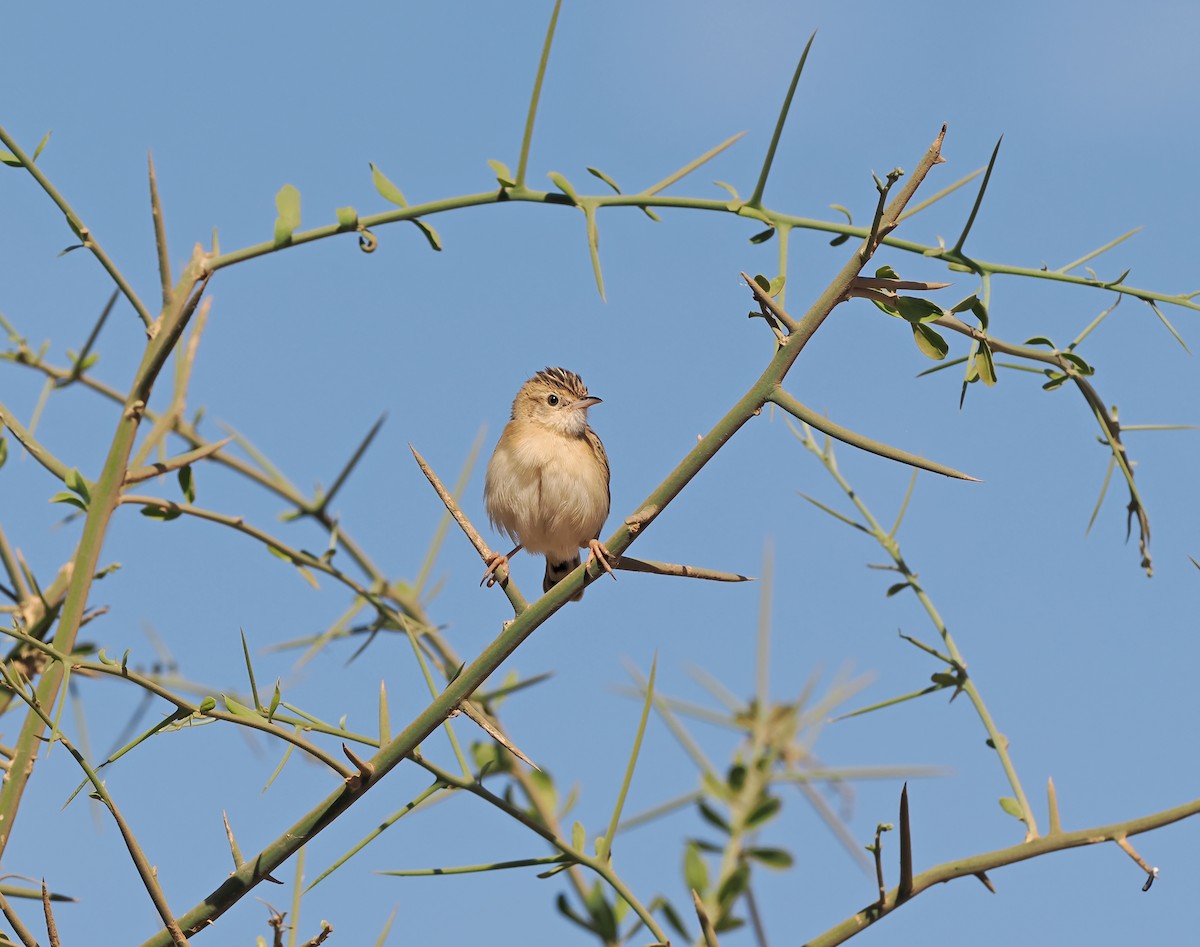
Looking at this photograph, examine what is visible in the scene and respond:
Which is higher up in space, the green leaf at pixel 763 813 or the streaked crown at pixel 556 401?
the streaked crown at pixel 556 401

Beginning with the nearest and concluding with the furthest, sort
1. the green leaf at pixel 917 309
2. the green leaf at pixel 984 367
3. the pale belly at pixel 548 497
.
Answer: the green leaf at pixel 917 309, the green leaf at pixel 984 367, the pale belly at pixel 548 497

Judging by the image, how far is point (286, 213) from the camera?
2.74m

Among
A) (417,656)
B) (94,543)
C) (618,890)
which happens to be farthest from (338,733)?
(94,543)

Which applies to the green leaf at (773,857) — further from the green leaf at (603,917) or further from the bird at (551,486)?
the bird at (551,486)

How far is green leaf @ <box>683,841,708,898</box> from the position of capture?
112 inches

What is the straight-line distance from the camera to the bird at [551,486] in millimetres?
7195

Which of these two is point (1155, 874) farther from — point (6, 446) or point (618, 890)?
point (6, 446)

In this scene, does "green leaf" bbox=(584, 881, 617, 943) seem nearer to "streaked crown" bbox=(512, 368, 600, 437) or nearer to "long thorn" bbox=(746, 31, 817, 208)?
"long thorn" bbox=(746, 31, 817, 208)

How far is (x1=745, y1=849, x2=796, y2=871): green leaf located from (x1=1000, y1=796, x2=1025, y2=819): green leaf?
0.59m

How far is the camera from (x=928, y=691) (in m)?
3.04

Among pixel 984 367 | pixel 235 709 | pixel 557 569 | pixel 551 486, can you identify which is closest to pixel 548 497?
pixel 551 486

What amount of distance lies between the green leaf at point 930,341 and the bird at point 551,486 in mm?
4764

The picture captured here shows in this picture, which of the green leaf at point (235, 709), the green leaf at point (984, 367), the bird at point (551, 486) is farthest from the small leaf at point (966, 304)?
the bird at point (551, 486)

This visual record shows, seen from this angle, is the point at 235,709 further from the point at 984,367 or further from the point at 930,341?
the point at 984,367
